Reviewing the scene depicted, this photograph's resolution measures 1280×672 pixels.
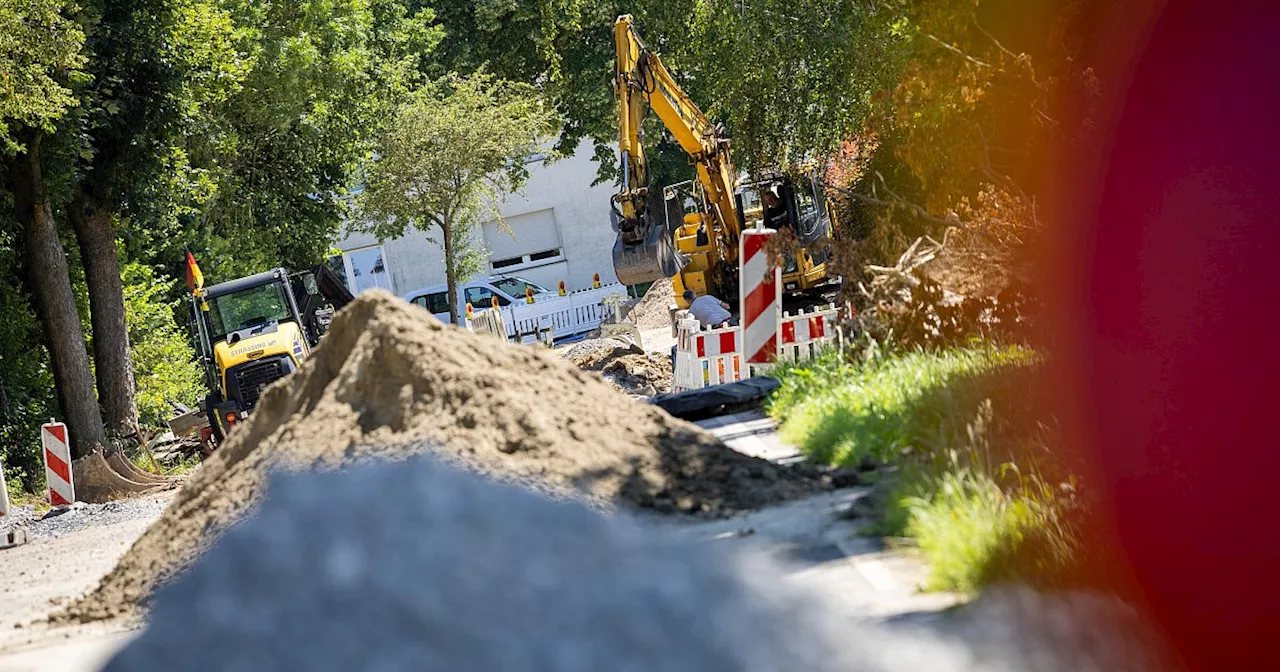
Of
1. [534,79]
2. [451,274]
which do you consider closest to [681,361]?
[451,274]

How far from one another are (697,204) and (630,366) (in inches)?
106

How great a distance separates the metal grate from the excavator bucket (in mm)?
5225

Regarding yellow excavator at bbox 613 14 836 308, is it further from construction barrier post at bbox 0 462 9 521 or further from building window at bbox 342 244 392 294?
building window at bbox 342 244 392 294

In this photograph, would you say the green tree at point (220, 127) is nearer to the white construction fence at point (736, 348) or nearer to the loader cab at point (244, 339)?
the loader cab at point (244, 339)

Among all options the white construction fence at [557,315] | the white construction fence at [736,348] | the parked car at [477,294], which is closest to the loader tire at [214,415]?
the white construction fence at [736,348]

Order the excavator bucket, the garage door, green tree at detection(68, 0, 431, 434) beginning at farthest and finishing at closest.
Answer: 1. the garage door
2. green tree at detection(68, 0, 431, 434)
3. the excavator bucket

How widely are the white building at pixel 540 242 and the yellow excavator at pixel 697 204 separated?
31.0 metres

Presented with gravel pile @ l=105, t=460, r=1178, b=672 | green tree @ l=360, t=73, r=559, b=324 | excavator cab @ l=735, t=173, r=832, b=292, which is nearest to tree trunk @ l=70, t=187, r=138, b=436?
excavator cab @ l=735, t=173, r=832, b=292

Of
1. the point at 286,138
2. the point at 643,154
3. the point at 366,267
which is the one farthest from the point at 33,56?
the point at 366,267

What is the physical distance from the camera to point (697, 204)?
25.0 meters

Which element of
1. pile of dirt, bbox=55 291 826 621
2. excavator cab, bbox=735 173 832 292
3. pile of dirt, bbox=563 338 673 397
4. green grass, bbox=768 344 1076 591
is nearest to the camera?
green grass, bbox=768 344 1076 591

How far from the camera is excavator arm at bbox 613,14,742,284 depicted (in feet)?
71.2

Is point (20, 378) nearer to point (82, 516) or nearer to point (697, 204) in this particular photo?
point (82, 516)

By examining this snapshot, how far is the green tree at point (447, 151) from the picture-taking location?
134 ft
